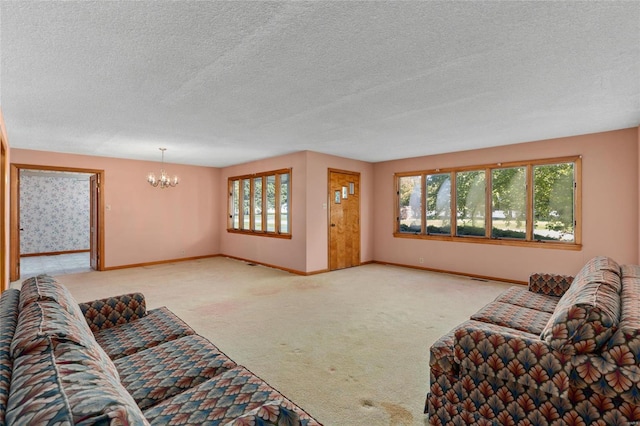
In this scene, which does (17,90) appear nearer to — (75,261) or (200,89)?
(200,89)

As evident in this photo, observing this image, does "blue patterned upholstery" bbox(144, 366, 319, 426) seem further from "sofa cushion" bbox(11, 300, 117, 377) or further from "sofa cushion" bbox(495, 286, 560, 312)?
"sofa cushion" bbox(495, 286, 560, 312)

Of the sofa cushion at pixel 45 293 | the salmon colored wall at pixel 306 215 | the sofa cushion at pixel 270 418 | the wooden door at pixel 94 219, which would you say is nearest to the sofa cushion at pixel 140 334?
the sofa cushion at pixel 45 293

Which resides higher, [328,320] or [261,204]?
[261,204]

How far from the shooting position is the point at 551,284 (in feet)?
10.5

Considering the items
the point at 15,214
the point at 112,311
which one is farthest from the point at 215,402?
the point at 15,214

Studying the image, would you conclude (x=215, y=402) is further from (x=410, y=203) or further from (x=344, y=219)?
(x=410, y=203)

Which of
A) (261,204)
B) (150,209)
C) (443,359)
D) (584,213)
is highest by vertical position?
(261,204)

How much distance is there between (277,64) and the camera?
2.59 m

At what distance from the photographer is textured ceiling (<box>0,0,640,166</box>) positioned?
193 centimetres

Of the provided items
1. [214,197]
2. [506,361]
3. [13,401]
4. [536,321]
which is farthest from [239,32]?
[214,197]

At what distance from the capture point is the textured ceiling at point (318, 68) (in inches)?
75.9

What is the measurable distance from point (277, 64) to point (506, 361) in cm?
251

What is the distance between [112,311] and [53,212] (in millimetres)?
9389

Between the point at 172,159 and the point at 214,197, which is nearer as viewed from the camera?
the point at 172,159
